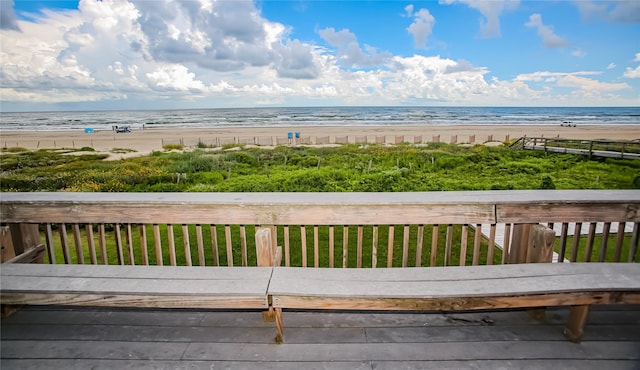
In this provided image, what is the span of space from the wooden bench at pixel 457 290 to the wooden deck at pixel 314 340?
0.17 metres

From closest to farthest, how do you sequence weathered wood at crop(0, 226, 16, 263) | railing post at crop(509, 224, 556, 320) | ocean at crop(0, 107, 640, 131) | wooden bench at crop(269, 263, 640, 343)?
wooden bench at crop(269, 263, 640, 343) → railing post at crop(509, 224, 556, 320) → weathered wood at crop(0, 226, 16, 263) → ocean at crop(0, 107, 640, 131)

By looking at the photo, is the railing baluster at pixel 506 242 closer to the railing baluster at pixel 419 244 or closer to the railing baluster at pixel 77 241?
the railing baluster at pixel 419 244

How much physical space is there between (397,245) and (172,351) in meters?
3.61

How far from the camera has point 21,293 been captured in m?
2.04

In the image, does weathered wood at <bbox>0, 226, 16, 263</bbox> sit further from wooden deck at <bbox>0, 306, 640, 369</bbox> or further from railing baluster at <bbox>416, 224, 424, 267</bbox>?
railing baluster at <bbox>416, 224, 424, 267</bbox>

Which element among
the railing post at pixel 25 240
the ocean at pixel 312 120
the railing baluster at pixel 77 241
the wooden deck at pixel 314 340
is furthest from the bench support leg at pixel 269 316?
the ocean at pixel 312 120

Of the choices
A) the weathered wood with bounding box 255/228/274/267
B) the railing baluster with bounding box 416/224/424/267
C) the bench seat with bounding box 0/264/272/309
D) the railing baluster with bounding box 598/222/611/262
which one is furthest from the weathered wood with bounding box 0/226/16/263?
the railing baluster with bounding box 598/222/611/262

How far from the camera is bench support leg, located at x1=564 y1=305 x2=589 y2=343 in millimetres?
2051

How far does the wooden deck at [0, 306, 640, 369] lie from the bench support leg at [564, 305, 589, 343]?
0.05 meters

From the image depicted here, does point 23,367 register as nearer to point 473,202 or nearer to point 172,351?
point 172,351

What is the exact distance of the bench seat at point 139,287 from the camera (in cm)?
198

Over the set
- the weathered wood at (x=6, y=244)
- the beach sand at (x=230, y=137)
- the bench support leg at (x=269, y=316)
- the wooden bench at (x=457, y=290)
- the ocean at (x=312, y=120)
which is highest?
the weathered wood at (x=6, y=244)

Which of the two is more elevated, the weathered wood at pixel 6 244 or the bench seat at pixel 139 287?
the weathered wood at pixel 6 244

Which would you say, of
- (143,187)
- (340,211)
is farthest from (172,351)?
(143,187)
